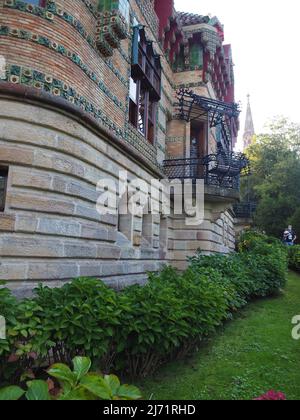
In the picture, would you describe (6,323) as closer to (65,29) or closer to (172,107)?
(65,29)

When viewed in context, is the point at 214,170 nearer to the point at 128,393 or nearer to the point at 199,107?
the point at 199,107

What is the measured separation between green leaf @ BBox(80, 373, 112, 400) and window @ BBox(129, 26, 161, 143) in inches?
362

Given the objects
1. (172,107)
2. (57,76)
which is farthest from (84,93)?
(172,107)

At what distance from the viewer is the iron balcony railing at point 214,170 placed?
12.9 metres

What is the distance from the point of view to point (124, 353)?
498 centimetres

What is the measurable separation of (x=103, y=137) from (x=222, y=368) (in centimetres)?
515

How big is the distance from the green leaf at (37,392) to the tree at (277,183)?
31195mm

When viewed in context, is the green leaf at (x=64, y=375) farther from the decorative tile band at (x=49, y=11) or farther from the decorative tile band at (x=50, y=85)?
the decorative tile band at (x=49, y=11)

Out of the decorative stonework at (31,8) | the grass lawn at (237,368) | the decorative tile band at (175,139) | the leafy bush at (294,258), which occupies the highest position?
the decorative tile band at (175,139)

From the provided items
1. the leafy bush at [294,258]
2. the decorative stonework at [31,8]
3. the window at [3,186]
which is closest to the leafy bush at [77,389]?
the window at [3,186]

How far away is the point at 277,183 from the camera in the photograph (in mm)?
33344

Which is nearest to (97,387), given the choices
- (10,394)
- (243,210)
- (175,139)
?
(10,394)

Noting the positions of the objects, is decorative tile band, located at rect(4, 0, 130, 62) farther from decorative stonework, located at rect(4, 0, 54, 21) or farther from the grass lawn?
the grass lawn

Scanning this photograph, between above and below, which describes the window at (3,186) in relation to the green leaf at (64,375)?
above
